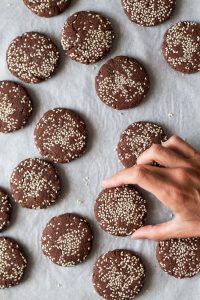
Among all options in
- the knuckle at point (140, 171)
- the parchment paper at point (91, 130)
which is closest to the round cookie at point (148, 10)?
the parchment paper at point (91, 130)

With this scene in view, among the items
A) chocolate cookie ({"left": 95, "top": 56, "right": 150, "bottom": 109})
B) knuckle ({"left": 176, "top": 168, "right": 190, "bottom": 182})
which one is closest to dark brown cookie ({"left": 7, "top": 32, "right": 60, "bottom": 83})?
chocolate cookie ({"left": 95, "top": 56, "right": 150, "bottom": 109})

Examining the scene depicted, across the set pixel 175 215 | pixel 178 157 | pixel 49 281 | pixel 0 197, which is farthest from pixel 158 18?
pixel 49 281

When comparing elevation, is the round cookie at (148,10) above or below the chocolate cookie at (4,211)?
above

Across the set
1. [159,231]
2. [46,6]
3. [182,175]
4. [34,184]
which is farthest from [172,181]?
[46,6]

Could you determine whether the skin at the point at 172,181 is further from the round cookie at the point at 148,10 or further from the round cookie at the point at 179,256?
the round cookie at the point at 148,10

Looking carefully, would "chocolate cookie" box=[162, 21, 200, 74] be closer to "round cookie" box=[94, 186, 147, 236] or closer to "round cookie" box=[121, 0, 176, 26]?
"round cookie" box=[121, 0, 176, 26]
